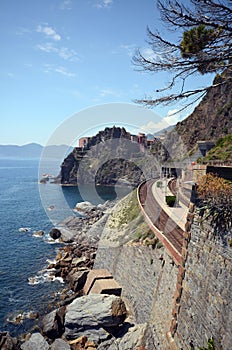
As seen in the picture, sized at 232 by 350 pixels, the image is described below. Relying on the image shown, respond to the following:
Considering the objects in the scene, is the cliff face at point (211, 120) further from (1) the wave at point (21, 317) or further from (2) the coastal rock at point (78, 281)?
(1) the wave at point (21, 317)

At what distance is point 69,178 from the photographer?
93812mm

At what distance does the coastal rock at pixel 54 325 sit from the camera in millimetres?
15805

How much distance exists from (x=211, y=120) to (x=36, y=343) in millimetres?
55817

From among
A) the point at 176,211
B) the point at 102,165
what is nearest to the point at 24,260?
the point at 176,211

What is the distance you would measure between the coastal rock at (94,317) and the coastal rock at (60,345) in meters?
0.67

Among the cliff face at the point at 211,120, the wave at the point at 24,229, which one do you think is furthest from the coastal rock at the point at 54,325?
the cliff face at the point at 211,120

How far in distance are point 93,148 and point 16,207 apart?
38.0 m

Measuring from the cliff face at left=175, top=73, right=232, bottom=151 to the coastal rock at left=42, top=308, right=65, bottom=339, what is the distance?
46.2 metres

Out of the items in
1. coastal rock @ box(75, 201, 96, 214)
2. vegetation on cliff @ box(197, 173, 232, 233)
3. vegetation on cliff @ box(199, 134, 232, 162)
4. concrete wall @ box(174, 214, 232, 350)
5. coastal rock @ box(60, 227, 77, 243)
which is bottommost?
coastal rock @ box(60, 227, 77, 243)

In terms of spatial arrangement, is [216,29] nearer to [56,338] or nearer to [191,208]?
[191,208]

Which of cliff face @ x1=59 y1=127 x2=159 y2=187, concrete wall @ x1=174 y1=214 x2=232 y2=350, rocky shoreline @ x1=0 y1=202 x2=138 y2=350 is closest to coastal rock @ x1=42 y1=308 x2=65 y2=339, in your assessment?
rocky shoreline @ x1=0 y1=202 x2=138 y2=350

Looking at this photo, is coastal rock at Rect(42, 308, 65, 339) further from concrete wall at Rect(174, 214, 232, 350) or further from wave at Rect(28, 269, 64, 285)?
concrete wall at Rect(174, 214, 232, 350)

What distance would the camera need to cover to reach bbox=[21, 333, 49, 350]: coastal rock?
573 inches

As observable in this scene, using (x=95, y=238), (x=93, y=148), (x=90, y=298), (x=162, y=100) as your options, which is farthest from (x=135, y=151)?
(x=162, y=100)
